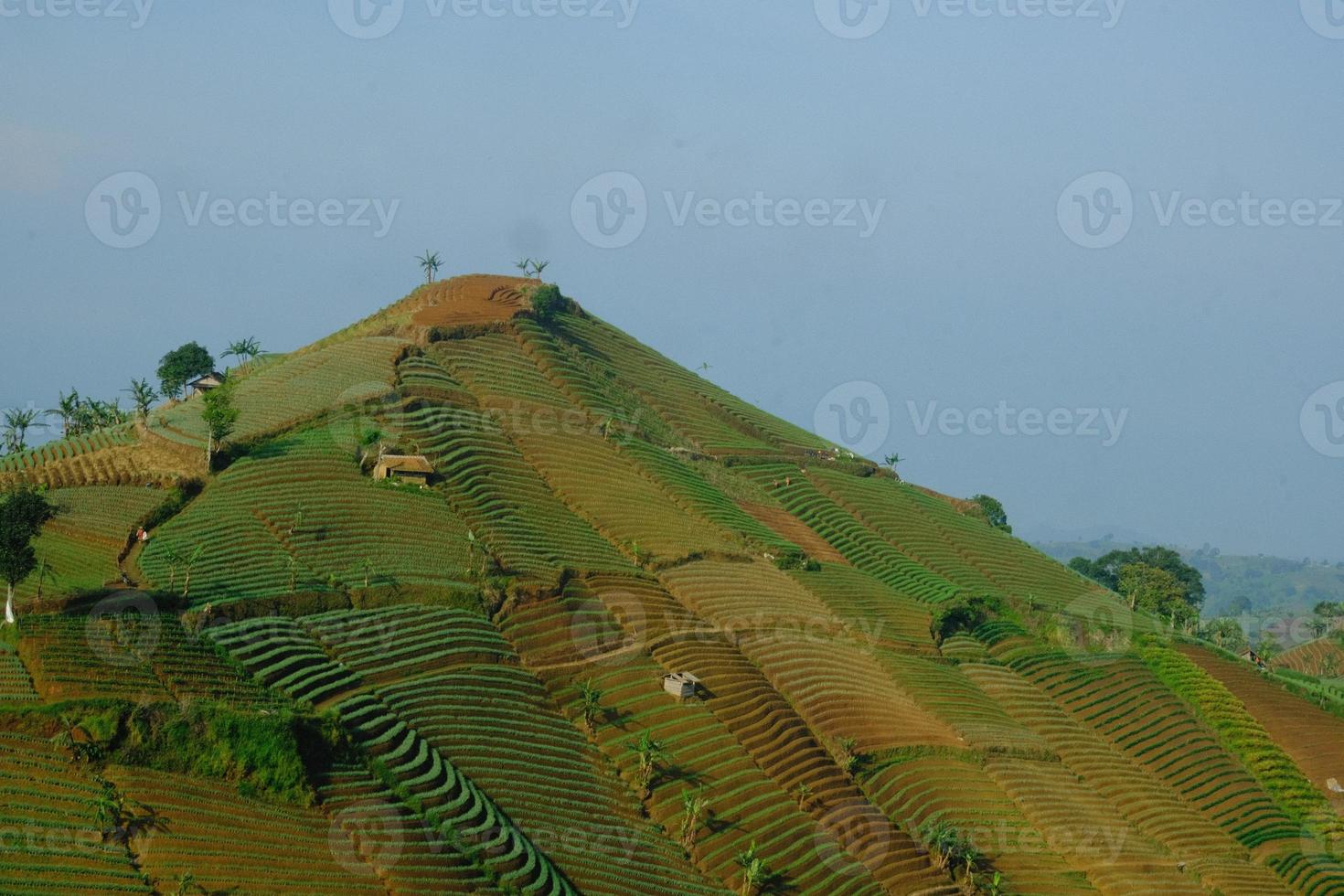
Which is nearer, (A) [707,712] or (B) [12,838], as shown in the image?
(B) [12,838]

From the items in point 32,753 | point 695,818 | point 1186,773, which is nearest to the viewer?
point 32,753

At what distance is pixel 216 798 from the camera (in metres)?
32.2

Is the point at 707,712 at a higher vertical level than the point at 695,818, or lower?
higher

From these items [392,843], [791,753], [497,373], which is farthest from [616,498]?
[392,843]

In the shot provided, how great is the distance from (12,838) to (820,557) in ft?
117

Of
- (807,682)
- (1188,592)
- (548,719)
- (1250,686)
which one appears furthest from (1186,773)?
(1188,592)

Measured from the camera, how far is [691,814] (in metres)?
38.5

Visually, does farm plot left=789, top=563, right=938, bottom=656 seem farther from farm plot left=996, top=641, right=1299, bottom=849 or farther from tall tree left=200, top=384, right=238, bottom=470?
tall tree left=200, top=384, right=238, bottom=470

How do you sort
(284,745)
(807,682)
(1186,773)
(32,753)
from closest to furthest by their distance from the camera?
1. (32,753)
2. (284,745)
3. (807,682)
4. (1186,773)

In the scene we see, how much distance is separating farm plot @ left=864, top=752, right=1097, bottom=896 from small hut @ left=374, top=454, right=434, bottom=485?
1816cm

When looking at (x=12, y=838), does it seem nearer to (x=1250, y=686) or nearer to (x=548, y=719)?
(x=548, y=719)

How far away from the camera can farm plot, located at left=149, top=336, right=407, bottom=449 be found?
52.4m

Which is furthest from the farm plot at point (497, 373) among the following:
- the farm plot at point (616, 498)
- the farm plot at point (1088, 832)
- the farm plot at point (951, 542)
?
the farm plot at point (1088, 832)

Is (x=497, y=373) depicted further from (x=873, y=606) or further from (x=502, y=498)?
(x=873, y=606)
